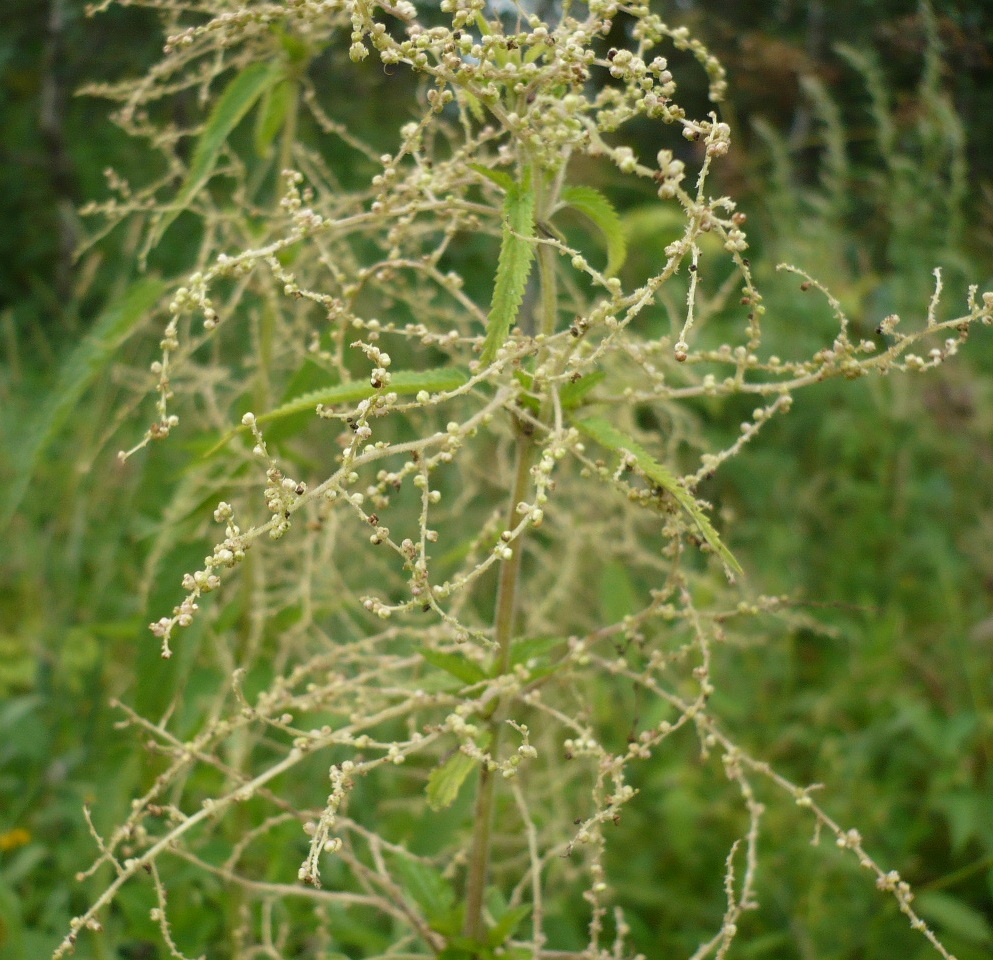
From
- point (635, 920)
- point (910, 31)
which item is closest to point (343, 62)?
point (910, 31)

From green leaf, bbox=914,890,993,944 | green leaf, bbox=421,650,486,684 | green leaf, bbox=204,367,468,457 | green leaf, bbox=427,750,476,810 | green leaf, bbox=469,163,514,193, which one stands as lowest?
green leaf, bbox=914,890,993,944

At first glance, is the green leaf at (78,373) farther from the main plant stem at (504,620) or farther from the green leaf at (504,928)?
the green leaf at (504,928)

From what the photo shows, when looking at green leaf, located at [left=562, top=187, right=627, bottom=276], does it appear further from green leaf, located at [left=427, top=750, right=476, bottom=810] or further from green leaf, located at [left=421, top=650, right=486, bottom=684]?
green leaf, located at [left=427, top=750, right=476, bottom=810]

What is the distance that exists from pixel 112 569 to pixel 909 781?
2407mm

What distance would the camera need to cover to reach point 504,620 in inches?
58.2

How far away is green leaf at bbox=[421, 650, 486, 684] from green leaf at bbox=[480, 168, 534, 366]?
0.43 meters

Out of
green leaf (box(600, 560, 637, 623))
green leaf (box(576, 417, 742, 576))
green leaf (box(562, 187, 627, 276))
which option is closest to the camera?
green leaf (box(576, 417, 742, 576))

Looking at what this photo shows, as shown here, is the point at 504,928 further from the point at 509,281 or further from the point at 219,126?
the point at 219,126

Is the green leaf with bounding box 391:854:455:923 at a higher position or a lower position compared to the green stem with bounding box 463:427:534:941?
lower

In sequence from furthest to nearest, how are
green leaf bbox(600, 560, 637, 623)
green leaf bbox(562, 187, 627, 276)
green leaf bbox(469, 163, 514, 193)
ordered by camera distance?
green leaf bbox(600, 560, 637, 623), green leaf bbox(562, 187, 627, 276), green leaf bbox(469, 163, 514, 193)

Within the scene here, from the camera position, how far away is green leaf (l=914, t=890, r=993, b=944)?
2.37m

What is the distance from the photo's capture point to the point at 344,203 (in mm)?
1894

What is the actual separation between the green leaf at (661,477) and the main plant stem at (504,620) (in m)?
0.09

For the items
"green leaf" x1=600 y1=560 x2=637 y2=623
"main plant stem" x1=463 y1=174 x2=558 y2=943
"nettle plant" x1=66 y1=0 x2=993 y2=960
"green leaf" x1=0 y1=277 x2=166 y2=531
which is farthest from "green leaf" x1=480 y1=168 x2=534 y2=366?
"green leaf" x1=600 y1=560 x2=637 y2=623
